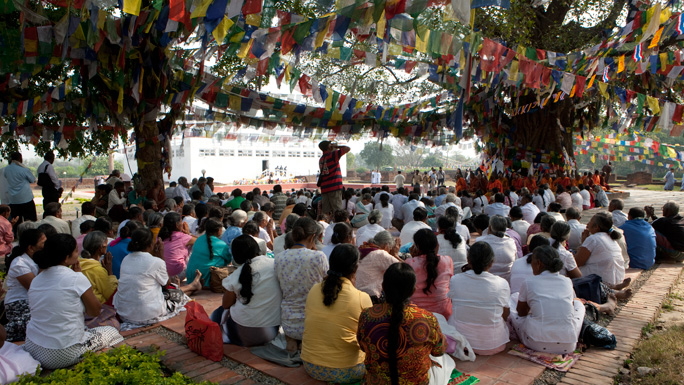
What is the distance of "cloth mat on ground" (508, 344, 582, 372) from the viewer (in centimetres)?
339

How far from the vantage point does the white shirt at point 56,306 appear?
318 cm

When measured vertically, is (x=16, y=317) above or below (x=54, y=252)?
below

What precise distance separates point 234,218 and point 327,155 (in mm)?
2773

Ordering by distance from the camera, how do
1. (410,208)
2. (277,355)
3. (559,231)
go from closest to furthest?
(277,355) < (559,231) < (410,208)

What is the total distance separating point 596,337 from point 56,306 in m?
4.06

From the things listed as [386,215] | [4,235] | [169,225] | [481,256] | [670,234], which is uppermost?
[481,256]

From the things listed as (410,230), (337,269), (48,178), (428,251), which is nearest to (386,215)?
(410,230)

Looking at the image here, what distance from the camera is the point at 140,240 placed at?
13.0ft

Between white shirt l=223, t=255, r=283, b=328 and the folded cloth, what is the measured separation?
19cm

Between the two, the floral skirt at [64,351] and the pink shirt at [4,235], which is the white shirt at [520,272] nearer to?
the floral skirt at [64,351]

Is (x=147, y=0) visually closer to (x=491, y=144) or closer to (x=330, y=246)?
(x=330, y=246)

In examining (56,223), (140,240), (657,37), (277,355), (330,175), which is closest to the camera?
(277,355)

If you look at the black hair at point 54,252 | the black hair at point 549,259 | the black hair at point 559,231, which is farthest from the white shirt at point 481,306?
the black hair at point 54,252

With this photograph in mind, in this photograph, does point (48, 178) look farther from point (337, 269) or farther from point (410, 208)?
point (337, 269)
